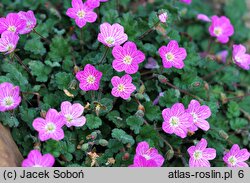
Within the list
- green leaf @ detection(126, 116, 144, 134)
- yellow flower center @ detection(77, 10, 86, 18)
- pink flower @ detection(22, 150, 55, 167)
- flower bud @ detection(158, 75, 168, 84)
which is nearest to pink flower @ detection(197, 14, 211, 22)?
flower bud @ detection(158, 75, 168, 84)

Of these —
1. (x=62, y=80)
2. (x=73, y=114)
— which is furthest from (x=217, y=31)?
(x=73, y=114)

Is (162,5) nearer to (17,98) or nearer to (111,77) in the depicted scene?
(111,77)

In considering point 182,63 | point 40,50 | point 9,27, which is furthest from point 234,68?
point 9,27

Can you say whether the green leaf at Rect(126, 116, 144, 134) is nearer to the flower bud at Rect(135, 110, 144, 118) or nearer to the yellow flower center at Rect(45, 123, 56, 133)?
the flower bud at Rect(135, 110, 144, 118)

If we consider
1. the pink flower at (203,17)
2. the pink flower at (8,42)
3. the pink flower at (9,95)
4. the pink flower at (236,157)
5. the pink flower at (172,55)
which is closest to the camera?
the pink flower at (9,95)

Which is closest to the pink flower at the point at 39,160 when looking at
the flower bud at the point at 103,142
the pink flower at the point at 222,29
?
the flower bud at the point at 103,142

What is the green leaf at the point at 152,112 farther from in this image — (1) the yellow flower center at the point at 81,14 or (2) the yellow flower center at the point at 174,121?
(1) the yellow flower center at the point at 81,14

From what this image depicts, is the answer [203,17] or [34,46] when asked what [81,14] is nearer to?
[34,46]
